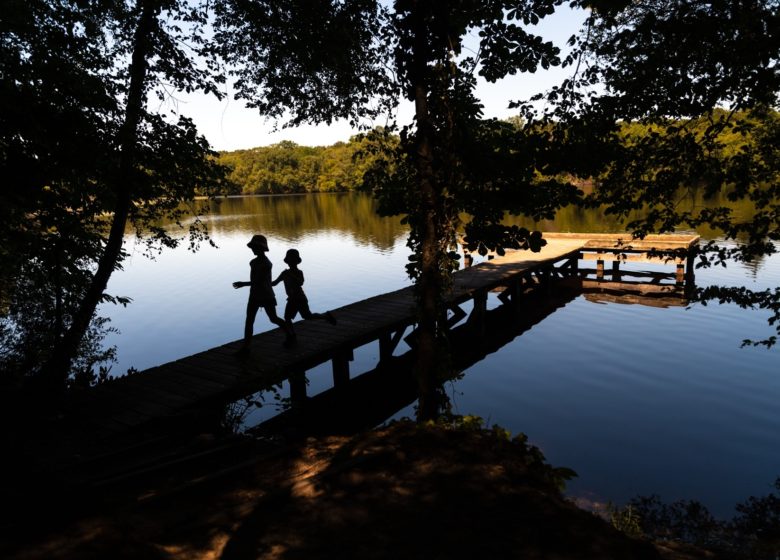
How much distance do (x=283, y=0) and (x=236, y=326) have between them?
12.7 m

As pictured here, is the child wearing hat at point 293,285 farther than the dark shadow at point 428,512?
Yes

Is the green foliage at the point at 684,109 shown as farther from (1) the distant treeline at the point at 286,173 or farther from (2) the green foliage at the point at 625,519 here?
(1) the distant treeline at the point at 286,173

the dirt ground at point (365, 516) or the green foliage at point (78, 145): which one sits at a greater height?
the green foliage at point (78, 145)

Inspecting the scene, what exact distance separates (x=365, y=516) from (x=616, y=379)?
10157 millimetres

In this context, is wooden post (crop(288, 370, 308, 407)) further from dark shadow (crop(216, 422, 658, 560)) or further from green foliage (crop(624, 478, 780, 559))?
green foliage (crop(624, 478, 780, 559))

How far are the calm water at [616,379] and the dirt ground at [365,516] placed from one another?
14.0 ft

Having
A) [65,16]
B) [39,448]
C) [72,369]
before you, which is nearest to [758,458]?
[39,448]

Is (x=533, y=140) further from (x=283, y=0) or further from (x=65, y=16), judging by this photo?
(x=65, y=16)

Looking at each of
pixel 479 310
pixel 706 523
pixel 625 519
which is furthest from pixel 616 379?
pixel 625 519

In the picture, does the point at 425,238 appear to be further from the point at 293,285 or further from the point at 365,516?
the point at 293,285

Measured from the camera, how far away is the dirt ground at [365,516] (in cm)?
359

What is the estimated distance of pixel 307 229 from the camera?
159 ft

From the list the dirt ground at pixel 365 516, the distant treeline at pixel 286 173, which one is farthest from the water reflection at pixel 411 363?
the distant treeline at pixel 286 173

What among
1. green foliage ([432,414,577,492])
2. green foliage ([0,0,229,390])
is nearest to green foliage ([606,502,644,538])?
green foliage ([432,414,577,492])
